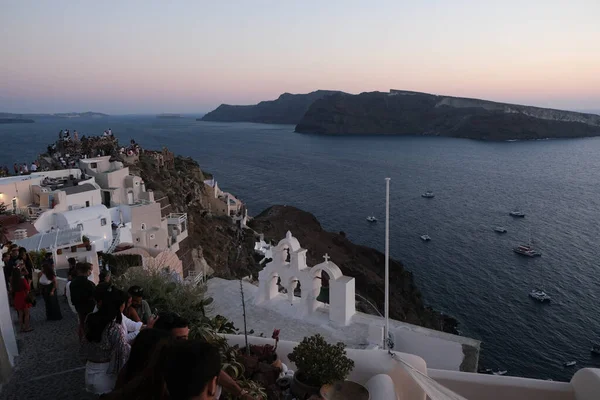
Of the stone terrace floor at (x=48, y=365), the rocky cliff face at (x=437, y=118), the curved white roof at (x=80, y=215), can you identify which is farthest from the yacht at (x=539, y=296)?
the rocky cliff face at (x=437, y=118)

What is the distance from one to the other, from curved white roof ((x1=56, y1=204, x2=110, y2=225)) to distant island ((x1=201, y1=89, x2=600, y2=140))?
5770 inches

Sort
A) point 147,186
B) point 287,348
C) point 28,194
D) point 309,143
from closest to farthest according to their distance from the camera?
point 287,348 < point 28,194 < point 147,186 < point 309,143

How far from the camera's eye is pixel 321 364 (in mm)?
4781

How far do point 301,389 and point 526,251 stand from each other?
41.4m

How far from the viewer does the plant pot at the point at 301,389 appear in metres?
4.71

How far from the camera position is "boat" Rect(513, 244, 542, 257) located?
1584 inches

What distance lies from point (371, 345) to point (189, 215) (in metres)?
28.2

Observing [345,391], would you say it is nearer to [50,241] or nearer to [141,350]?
[141,350]

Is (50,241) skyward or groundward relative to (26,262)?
groundward

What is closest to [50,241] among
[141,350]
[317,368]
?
[317,368]

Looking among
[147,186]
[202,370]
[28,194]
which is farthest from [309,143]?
[202,370]

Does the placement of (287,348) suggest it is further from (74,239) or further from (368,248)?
(368,248)

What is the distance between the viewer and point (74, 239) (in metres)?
12.5

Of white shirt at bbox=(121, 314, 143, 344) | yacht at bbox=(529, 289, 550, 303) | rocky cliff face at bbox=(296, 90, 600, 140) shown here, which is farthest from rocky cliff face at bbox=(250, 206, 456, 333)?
rocky cliff face at bbox=(296, 90, 600, 140)
